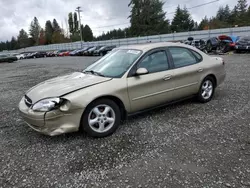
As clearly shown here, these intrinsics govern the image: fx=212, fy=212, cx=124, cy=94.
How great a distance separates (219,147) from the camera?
2930mm

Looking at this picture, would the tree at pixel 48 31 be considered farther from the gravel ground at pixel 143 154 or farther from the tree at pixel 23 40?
the gravel ground at pixel 143 154

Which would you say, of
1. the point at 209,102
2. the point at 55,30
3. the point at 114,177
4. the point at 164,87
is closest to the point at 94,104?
the point at 114,177

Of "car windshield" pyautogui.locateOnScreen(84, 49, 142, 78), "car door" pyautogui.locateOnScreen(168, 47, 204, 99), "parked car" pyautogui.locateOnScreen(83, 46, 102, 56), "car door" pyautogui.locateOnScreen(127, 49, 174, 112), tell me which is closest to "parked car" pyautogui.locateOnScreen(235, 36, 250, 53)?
"car door" pyautogui.locateOnScreen(168, 47, 204, 99)

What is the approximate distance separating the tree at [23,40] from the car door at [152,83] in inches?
3953

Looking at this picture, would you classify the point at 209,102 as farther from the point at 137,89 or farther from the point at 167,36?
the point at 167,36

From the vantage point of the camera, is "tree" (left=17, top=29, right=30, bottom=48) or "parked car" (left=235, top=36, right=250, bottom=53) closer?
"parked car" (left=235, top=36, right=250, bottom=53)

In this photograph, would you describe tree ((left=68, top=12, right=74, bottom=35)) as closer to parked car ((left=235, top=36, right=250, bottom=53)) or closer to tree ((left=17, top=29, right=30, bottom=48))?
tree ((left=17, top=29, right=30, bottom=48))

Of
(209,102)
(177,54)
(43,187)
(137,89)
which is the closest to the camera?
(43,187)

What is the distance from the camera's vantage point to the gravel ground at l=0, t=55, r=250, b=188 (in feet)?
7.79

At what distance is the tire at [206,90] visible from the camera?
4691mm

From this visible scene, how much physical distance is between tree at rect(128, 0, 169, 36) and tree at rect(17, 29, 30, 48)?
192 feet

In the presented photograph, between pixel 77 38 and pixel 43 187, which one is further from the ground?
pixel 77 38

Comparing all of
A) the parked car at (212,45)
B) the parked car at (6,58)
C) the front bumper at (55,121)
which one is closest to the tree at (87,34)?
the parked car at (6,58)

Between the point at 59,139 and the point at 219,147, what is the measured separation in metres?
2.40
